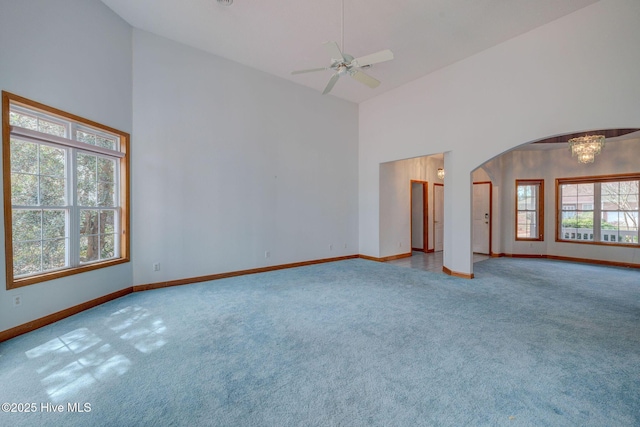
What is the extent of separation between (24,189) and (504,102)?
666 centimetres

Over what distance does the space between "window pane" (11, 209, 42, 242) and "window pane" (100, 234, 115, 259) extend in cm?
79

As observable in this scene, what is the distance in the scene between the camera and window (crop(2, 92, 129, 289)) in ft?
9.58

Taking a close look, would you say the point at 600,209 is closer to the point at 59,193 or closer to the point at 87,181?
the point at 87,181

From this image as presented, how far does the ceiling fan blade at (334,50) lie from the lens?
2.93 meters

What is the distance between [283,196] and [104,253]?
3155 millimetres

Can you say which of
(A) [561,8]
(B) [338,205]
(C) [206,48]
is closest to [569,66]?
(A) [561,8]

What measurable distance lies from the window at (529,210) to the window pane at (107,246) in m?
9.13

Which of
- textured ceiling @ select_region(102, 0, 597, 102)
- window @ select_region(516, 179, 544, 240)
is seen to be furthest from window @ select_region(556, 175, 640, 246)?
textured ceiling @ select_region(102, 0, 597, 102)

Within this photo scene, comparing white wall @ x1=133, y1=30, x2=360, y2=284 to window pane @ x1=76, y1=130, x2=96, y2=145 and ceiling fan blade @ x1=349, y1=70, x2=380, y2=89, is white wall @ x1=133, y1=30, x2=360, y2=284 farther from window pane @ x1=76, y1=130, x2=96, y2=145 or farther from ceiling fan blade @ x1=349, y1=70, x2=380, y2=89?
ceiling fan blade @ x1=349, y1=70, x2=380, y2=89

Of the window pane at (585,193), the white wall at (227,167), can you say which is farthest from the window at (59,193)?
the window pane at (585,193)

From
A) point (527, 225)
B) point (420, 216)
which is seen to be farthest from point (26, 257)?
point (527, 225)

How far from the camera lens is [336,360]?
237cm

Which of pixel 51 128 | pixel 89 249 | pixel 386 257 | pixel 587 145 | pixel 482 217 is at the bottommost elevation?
pixel 386 257

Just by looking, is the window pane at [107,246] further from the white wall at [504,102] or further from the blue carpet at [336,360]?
the white wall at [504,102]
